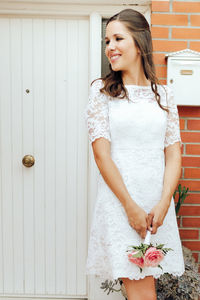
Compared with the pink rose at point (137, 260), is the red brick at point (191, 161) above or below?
above

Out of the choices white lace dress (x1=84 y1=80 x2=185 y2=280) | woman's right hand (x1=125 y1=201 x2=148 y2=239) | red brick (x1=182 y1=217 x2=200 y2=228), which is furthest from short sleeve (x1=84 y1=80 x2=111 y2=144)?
red brick (x1=182 y1=217 x2=200 y2=228)

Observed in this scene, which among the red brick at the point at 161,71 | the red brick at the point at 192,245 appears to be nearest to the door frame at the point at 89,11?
the red brick at the point at 161,71

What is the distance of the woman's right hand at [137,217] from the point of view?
5.57 feet

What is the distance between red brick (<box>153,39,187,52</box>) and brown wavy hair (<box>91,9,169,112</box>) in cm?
69

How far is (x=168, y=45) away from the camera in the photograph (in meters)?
2.55

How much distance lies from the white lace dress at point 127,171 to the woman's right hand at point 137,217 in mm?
36

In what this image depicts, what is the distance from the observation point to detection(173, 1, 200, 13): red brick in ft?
8.30

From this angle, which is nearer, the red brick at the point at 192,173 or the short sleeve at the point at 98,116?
the short sleeve at the point at 98,116

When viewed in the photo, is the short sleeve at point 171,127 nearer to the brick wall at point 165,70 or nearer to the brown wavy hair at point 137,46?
the brown wavy hair at point 137,46

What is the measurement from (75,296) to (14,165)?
1147mm

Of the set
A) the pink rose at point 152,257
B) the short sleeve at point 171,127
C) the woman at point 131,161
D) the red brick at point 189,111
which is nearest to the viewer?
the pink rose at point 152,257

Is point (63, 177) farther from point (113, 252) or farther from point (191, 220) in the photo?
point (113, 252)

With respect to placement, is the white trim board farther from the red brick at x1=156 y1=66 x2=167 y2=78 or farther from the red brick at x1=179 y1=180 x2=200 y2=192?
the red brick at x1=179 y1=180 x2=200 y2=192

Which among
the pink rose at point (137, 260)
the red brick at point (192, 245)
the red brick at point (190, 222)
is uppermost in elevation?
the red brick at point (190, 222)
